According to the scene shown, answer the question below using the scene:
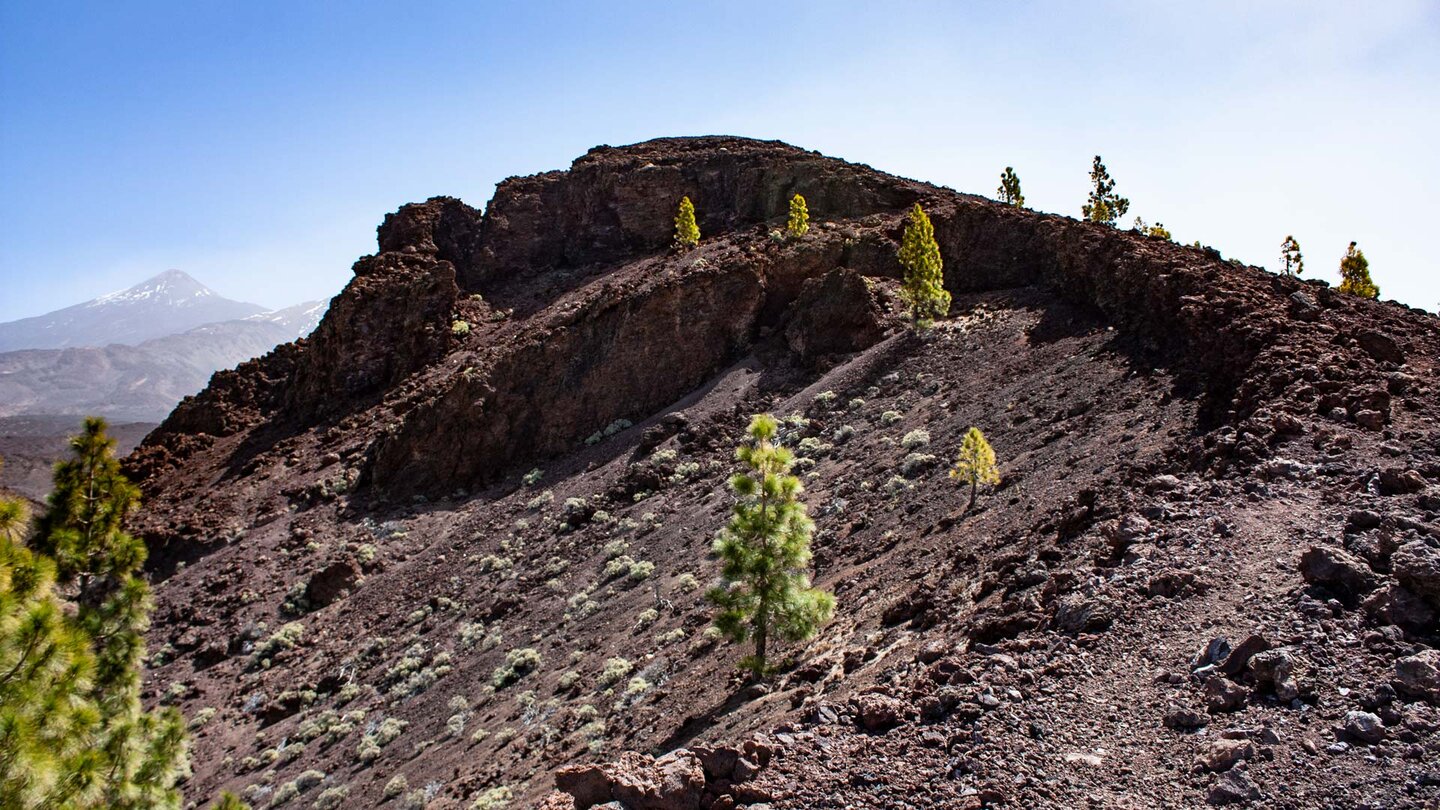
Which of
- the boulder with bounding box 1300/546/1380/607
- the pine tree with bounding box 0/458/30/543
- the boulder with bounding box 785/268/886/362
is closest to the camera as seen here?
the boulder with bounding box 1300/546/1380/607

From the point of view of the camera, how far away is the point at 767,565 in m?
13.1

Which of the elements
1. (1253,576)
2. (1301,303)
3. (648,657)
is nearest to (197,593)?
(648,657)

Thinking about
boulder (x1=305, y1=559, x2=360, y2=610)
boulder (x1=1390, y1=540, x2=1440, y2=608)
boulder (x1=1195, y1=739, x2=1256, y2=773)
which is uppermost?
boulder (x1=1390, y1=540, x2=1440, y2=608)

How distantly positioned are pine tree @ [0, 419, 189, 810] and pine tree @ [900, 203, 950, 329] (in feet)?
89.7

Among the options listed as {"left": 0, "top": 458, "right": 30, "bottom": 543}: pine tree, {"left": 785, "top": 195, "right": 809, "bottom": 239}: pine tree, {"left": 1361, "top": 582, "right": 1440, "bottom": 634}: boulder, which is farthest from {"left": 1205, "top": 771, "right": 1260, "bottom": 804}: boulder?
{"left": 785, "top": 195, "right": 809, "bottom": 239}: pine tree

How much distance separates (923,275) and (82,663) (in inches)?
1192

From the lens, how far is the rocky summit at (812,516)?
24.5 feet

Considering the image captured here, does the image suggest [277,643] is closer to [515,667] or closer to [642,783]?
[515,667]

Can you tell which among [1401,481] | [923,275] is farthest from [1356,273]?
[1401,481]

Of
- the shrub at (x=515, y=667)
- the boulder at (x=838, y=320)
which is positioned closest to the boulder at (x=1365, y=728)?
the shrub at (x=515, y=667)

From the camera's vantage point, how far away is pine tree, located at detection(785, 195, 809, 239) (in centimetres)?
4131

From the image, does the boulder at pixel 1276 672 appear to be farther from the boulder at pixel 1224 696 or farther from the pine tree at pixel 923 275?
the pine tree at pixel 923 275

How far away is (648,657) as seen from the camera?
17.2 m

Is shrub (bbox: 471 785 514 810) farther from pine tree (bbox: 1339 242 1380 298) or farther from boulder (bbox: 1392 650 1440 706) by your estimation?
pine tree (bbox: 1339 242 1380 298)
